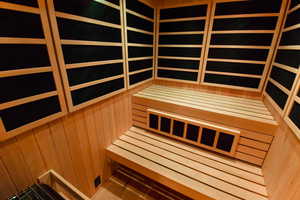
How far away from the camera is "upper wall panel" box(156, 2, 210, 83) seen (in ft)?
6.58

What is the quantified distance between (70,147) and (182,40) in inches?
83.4

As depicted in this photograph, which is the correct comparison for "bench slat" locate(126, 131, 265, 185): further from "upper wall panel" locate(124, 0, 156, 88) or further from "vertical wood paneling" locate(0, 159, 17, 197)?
"vertical wood paneling" locate(0, 159, 17, 197)

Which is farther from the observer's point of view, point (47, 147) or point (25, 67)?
point (47, 147)

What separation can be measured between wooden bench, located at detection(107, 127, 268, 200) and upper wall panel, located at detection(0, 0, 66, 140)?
39.1 inches

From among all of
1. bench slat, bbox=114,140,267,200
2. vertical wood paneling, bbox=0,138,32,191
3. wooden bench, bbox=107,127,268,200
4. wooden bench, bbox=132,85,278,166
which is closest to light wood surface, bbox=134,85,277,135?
wooden bench, bbox=132,85,278,166

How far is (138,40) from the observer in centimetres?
191

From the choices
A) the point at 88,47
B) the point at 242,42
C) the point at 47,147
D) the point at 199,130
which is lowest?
the point at 199,130

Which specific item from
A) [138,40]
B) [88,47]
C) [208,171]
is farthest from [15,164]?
[138,40]

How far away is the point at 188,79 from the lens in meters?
2.31

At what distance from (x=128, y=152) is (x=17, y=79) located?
4.12ft

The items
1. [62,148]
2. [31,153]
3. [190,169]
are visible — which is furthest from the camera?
[190,169]

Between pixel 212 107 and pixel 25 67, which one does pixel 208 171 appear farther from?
pixel 25 67

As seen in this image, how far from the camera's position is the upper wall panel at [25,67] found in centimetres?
77

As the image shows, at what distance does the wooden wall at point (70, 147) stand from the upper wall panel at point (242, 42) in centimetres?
142
